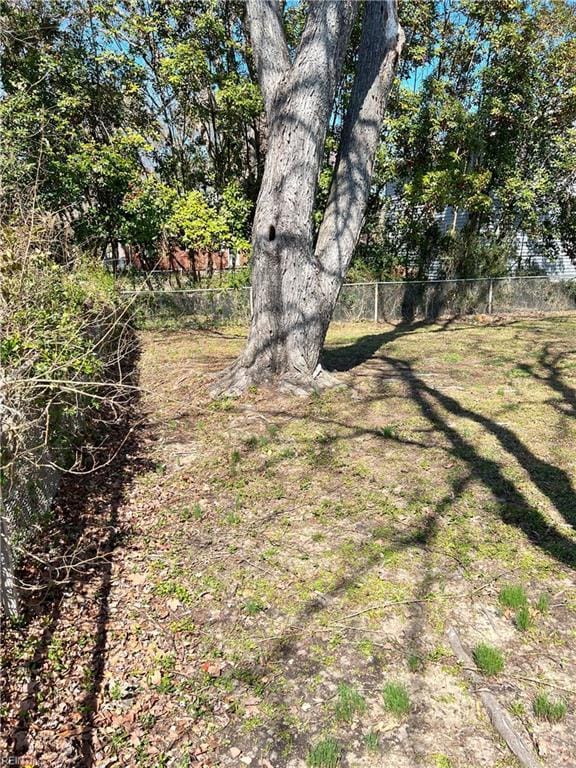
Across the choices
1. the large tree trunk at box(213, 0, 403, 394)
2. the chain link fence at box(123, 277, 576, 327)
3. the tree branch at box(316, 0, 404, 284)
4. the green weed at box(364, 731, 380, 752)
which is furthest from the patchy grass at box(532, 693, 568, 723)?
the chain link fence at box(123, 277, 576, 327)

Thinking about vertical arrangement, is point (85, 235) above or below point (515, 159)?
below

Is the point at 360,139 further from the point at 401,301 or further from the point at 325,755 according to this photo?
the point at 401,301

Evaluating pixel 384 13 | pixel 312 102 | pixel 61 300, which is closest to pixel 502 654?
pixel 61 300

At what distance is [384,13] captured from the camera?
6.02m

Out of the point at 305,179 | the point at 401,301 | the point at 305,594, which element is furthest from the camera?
the point at 401,301

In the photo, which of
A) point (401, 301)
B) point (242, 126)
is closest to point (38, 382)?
point (401, 301)

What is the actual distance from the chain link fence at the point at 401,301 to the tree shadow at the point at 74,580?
770 cm

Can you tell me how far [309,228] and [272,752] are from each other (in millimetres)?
5026

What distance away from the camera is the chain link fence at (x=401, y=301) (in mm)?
12148

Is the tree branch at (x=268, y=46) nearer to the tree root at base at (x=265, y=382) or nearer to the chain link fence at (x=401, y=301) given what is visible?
the tree root at base at (x=265, y=382)

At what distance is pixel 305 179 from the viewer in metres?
5.61

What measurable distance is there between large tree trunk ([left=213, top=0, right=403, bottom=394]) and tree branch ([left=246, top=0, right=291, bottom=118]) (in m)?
0.01

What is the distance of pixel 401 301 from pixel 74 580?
441 inches

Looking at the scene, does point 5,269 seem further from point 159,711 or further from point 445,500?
point 445,500
